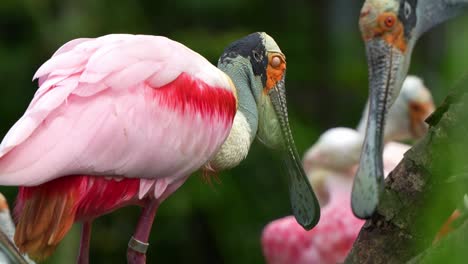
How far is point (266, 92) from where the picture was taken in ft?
13.0

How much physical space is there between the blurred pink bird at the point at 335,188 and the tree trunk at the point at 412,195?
6.42 feet

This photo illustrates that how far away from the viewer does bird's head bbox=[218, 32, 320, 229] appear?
12.8 feet

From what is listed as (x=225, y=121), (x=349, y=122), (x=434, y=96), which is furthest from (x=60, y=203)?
(x=349, y=122)

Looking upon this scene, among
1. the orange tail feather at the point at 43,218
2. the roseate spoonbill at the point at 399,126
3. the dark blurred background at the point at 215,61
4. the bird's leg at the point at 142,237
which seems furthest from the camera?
the dark blurred background at the point at 215,61

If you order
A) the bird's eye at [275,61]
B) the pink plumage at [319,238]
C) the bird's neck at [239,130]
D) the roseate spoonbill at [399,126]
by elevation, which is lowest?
the pink plumage at [319,238]

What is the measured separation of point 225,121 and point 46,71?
19.5 inches

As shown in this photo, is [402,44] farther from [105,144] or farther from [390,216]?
[105,144]

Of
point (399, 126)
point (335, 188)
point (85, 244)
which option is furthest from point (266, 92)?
point (399, 126)

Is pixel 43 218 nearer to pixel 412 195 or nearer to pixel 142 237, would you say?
pixel 142 237

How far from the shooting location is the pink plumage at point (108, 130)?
333cm

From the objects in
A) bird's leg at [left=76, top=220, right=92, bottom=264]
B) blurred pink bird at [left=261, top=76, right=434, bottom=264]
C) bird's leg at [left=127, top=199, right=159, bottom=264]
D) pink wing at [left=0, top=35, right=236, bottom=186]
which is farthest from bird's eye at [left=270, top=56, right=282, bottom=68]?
blurred pink bird at [left=261, top=76, right=434, bottom=264]

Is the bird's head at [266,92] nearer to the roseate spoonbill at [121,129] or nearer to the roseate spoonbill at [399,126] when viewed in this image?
the roseate spoonbill at [121,129]

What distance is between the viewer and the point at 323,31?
9125 mm

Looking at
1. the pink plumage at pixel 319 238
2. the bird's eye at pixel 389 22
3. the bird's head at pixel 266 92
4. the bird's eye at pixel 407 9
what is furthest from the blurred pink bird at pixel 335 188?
the bird's eye at pixel 389 22
